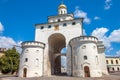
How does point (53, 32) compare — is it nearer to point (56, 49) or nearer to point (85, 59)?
point (56, 49)

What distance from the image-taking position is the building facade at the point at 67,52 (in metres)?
27.4

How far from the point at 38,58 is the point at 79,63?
364 inches

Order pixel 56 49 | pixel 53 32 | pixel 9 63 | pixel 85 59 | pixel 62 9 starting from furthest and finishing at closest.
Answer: pixel 56 49 < pixel 9 63 < pixel 62 9 < pixel 53 32 < pixel 85 59

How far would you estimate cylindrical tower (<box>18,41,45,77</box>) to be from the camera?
30.2 m

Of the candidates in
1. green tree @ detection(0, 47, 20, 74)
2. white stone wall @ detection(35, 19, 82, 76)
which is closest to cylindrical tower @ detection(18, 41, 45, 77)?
white stone wall @ detection(35, 19, 82, 76)

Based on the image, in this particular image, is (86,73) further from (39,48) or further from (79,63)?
(39,48)

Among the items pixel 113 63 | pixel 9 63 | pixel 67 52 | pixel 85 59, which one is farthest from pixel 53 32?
pixel 113 63

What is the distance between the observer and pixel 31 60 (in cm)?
3059

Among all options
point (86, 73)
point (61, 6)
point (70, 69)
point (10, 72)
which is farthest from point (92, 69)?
point (10, 72)

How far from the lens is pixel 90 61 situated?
27047mm

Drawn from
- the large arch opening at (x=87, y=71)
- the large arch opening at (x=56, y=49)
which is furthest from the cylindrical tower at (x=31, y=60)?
the large arch opening at (x=87, y=71)

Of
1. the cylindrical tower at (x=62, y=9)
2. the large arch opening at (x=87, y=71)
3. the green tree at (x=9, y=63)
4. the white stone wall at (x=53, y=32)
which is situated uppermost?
the cylindrical tower at (x=62, y=9)

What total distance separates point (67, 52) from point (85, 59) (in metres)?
6.03

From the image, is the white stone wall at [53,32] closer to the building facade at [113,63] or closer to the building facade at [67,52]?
the building facade at [67,52]
